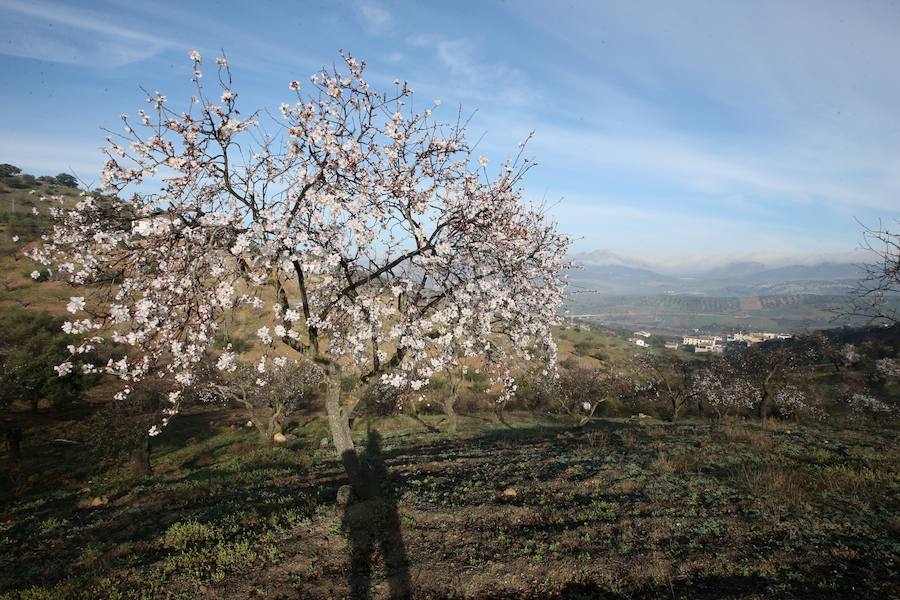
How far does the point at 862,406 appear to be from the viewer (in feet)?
134

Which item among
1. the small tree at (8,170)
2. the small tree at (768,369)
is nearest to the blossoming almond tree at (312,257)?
the small tree at (768,369)

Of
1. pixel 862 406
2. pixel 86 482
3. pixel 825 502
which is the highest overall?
pixel 825 502

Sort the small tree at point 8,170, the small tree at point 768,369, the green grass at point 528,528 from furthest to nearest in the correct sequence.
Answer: the small tree at point 8,170 < the small tree at point 768,369 < the green grass at point 528,528

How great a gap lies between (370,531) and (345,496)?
229 cm

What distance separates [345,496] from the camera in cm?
1212

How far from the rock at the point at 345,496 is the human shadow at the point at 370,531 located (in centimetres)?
12

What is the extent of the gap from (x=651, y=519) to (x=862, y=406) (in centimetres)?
4694

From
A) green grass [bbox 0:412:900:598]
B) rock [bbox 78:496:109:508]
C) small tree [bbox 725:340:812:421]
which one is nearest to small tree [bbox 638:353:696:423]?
small tree [bbox 725:340:812:421]

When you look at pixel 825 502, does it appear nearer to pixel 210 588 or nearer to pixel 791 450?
pixel 791 450

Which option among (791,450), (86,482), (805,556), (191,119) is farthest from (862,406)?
(86,482)

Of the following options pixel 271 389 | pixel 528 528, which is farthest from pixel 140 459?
pixel 528 528

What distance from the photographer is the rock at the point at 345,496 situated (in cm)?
1191

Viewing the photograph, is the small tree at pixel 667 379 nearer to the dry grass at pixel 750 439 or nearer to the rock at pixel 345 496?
the dry grass at pixel 750 439

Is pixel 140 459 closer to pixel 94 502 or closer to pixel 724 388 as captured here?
pixel 94 502
